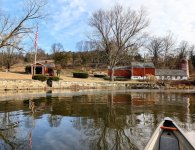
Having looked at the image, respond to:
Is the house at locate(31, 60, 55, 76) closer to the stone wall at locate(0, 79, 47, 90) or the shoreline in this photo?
the shoreline

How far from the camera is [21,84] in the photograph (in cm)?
3447

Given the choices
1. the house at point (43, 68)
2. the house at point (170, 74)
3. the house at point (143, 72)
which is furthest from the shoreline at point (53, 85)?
the house at point (170, 74)

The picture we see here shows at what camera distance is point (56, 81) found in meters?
40.7

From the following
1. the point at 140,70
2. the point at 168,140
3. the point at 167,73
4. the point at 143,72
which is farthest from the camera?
the point at 167,73

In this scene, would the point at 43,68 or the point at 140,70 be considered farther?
the point at 140,70

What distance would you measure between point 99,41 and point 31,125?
44.2 m

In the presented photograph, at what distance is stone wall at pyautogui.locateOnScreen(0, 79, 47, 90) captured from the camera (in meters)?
32.4

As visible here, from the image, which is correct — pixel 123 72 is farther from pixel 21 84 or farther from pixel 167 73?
pixel 21 84

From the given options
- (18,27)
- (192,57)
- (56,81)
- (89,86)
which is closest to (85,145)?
(18,27)

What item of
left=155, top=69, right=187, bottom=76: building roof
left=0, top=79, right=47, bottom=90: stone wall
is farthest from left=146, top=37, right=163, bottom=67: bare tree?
left=0, top=79, right=47, bottom=90: stone wall

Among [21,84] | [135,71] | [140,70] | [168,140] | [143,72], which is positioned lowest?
[168,140]

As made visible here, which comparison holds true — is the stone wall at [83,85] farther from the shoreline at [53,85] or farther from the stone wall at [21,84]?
the stone wall at [21,84]

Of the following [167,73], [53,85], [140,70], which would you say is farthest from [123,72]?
[53,85]

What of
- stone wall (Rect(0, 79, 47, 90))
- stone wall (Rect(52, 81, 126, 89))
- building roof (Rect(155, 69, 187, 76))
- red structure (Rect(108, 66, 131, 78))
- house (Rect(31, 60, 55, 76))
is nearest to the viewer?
stone wall (Rect(0, 79, 47, 90))
